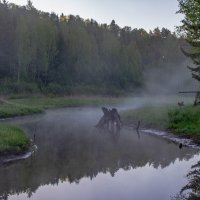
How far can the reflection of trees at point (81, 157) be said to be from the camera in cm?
2239

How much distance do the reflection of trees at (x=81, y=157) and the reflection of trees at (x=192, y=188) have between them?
2.92m

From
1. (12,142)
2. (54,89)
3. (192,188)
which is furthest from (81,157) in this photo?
(54,89)

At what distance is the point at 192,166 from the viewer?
2558 centimetres

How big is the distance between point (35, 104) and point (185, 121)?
114 ft

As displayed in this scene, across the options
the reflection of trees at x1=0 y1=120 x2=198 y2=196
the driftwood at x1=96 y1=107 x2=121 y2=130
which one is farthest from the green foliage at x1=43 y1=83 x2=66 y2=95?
the reflection of trees at x1=0 y1=120 x2=198 y2=196

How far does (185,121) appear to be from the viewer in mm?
39594

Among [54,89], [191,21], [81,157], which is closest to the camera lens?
[81,157]

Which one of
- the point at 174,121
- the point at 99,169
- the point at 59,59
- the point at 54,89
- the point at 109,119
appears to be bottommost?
the point at 99,169

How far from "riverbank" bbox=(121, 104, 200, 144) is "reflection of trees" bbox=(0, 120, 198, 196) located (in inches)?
97.3

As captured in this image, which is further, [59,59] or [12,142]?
[59,59]

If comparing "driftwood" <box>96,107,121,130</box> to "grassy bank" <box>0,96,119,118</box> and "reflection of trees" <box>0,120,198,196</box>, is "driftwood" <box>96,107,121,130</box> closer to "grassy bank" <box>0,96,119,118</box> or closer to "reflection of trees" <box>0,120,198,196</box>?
"reflection of trees" <box>0,120,198,196</box>

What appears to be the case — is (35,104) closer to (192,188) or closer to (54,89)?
(54,89)

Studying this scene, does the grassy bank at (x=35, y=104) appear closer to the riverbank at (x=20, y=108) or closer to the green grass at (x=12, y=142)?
the riverbank at (x=20, y=108)

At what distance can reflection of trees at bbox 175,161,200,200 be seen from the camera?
18742 mm
